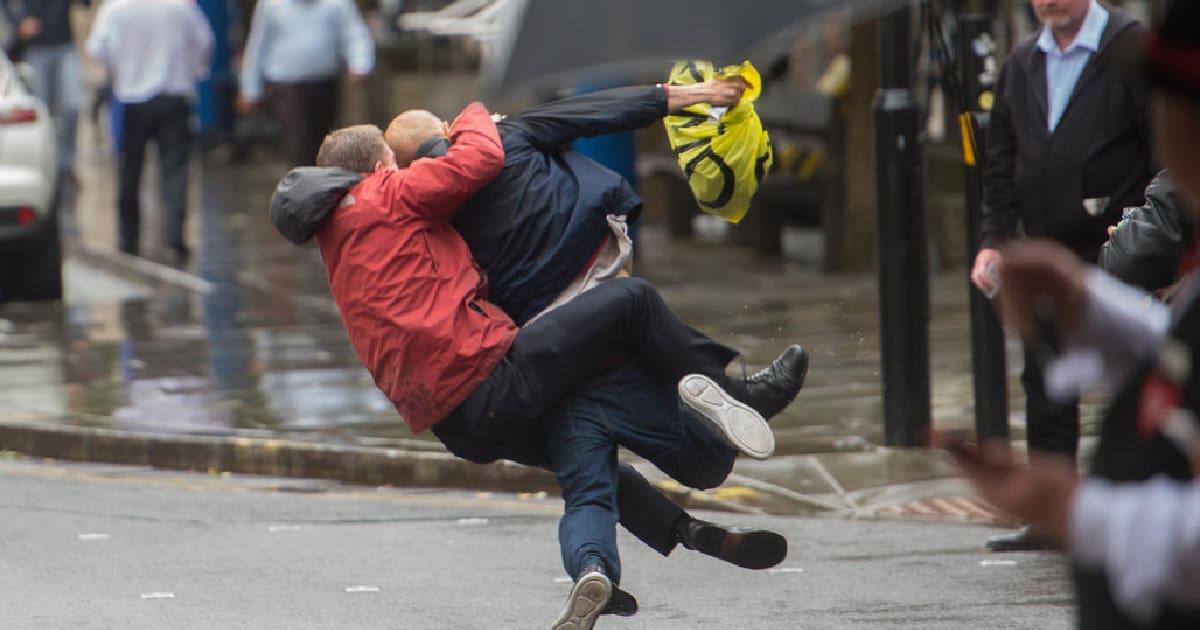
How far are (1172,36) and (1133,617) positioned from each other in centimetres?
75

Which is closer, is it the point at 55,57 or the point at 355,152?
the point at 355,152

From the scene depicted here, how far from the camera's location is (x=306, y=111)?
16719mm

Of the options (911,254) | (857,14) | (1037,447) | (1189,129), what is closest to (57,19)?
(911,254)

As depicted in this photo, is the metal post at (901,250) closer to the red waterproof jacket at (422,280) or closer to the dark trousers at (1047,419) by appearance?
the dark trousers at (1047,419)

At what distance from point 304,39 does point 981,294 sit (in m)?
9.21

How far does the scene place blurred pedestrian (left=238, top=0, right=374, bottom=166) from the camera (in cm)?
1652

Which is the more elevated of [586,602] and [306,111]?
[586,602]

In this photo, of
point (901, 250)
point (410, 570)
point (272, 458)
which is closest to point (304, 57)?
point (272, 458)

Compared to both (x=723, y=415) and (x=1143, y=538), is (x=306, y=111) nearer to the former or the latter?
(x=723, y=415)

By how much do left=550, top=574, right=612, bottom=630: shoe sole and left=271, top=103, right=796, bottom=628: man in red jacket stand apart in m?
0.51

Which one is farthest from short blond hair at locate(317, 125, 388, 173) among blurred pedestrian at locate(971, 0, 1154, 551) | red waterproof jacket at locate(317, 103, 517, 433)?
blurred pedestrian at locate(971, 0, 1154, 551)

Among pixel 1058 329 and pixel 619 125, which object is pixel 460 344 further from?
pixel 1058 329

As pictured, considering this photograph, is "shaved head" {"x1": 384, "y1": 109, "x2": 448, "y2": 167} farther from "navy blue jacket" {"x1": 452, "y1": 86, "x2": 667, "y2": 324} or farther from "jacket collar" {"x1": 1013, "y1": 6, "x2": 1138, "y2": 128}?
"jacket collar" {"x1": 1013, "y1": 6, "x2": 1138, "y2": 128}

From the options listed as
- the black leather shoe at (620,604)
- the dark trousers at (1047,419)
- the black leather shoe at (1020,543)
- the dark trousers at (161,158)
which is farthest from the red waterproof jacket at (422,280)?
the dark trousers at (161,158)
